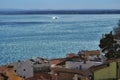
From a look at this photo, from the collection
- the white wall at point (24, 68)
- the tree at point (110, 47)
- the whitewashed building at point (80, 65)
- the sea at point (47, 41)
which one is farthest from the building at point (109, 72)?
the sea at point (47, 41)

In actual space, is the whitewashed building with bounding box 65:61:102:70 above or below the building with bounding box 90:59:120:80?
below

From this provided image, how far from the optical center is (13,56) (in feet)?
137

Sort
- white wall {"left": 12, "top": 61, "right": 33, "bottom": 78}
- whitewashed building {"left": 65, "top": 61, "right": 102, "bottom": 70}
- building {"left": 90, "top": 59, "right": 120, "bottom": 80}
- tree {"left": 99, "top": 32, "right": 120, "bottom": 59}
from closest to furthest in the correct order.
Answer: building {"left": 90, "top": 59, "right": 120, "bottom": 80}
tree {"left": 99, "top": 32, "right": 120, "bottom": 59}
whitewashed building {"left": 65, "top": 61, "right": 102, "bottom": 70}
white wall {"left": 12, "top": 61, "right": 33, "bottom": 78}

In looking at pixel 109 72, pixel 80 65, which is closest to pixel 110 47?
pixel 80 65

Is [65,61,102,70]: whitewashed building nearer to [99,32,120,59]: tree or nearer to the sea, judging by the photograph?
[99,32,120,59]: tree

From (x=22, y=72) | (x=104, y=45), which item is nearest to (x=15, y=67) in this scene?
(x=22, y=72)

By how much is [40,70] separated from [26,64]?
7.29ft

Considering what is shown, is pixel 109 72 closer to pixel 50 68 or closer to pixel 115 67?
pixel 115 67

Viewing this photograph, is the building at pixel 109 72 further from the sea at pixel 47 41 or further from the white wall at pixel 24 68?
the sea at pixel 47 41

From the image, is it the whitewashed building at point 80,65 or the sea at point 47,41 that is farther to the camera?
the sea at point 47,41

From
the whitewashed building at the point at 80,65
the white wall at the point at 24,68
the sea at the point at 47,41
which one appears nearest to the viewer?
the whitewashed building at the point at 80,65

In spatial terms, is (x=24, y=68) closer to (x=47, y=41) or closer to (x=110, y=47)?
(x=110, y=47)

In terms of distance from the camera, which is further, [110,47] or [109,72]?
[110,47]

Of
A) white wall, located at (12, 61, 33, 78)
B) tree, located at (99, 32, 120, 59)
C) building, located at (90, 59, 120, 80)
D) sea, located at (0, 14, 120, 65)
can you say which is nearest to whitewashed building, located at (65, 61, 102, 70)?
tree, located at (99, 32, 120, 59)
